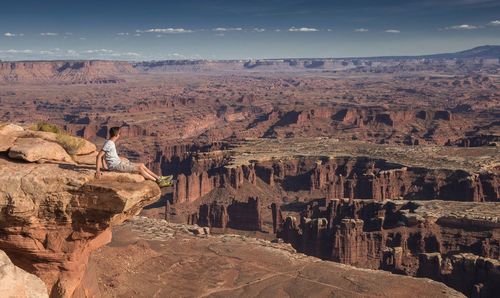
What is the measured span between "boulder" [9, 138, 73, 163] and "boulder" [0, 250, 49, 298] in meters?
6.41

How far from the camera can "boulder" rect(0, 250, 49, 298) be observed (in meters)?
15.1

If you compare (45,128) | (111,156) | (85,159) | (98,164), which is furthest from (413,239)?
(98,164)

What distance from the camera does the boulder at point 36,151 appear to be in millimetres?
21688

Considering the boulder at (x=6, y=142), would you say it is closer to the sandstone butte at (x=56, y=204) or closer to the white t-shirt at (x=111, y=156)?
the sandstone butte at (x=56, y=204)

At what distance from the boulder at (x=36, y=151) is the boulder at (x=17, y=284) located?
6.41 meters

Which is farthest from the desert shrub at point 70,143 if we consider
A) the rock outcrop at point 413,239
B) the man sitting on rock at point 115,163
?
the rock outcrop at point 413,239

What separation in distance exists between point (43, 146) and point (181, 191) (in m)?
71.7

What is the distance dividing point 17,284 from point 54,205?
224 inches

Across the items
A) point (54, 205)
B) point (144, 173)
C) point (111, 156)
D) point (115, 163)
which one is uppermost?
point (111, 156)

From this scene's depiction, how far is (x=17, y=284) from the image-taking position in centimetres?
1545

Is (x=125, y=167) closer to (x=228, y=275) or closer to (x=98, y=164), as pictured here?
(x=98, y=164)

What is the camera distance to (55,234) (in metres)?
21.7

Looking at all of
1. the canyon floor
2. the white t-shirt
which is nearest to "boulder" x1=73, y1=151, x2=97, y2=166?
the white t-shirt

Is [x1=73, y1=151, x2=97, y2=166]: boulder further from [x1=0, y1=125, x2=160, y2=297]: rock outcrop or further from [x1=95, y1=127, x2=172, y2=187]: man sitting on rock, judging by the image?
[x1=95, y1=127, x2=172, y2=187]: man sitting on rock
